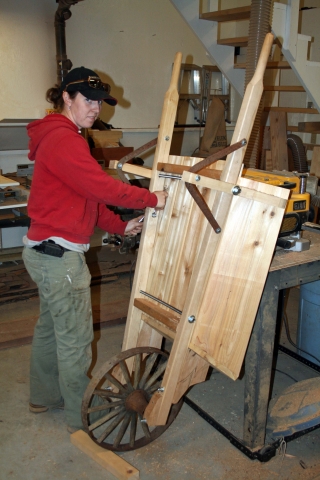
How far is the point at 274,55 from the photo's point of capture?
582cm

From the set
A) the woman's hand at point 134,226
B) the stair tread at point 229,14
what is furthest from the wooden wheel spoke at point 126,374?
the stair tread at point 229,14

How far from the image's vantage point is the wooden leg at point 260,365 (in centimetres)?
198

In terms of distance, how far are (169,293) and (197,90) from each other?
4303mm

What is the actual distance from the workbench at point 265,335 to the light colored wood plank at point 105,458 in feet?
1.76

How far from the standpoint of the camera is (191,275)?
199cm

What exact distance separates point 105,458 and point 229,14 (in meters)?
3.44

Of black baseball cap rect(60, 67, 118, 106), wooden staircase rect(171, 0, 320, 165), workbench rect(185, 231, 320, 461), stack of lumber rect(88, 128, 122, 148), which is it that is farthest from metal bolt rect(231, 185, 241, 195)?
stack of lumber rect(88, 128, 122, 148)

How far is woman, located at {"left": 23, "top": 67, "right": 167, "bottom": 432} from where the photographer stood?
77.1 inches

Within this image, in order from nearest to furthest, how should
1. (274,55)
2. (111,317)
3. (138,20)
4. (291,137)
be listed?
(111,317) < (291,137) < (138,20) < (274,55)

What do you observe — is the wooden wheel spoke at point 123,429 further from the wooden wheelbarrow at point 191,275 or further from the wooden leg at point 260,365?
the wooden leg at point 260,365

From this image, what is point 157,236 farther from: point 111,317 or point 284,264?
point 111,317

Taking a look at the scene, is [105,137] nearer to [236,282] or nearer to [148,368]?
[148,368]

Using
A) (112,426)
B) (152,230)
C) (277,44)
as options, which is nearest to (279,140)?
(277,44)

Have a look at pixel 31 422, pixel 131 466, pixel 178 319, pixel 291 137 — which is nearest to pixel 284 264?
pixel 178 319
